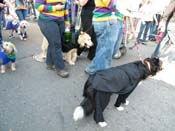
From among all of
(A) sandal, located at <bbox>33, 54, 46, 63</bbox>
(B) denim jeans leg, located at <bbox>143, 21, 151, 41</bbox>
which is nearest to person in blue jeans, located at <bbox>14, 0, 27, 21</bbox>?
(A) sandal, located at <bbox>33, 54, 46, 63</bbox>

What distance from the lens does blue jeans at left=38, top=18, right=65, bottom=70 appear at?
366cm

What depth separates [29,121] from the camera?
2.86 metres

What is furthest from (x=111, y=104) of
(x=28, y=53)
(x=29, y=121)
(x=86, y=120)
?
(x=28, y=53)

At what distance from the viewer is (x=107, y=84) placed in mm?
2564

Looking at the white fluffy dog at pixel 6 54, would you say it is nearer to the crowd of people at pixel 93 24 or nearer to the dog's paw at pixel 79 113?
the crowd of people at pixel 93 24

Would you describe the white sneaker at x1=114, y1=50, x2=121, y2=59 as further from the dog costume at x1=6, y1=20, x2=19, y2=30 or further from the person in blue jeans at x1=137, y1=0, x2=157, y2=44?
the dog costume at x1=6, y1=20, x2=19, y2=30

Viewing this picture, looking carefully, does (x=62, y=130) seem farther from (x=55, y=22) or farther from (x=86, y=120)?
(x=55, y=22)

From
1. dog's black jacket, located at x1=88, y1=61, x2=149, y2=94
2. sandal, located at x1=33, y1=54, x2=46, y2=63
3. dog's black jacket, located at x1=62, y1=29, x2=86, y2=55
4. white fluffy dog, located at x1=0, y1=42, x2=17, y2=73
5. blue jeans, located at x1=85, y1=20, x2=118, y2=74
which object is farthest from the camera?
sandal, located at x1=33, y1=54, x2=46, y2=63

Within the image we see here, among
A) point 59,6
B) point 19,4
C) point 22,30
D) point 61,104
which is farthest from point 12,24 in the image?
point 61,104

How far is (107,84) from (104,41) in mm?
1375

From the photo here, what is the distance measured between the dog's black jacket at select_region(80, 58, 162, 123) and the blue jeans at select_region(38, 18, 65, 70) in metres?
1.35

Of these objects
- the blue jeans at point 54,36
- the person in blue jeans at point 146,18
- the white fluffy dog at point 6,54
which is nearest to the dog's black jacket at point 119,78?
the blue jeans at point 54,36

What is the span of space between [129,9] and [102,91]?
6.82 ft

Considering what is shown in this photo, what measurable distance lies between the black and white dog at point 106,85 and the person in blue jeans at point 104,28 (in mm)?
936
